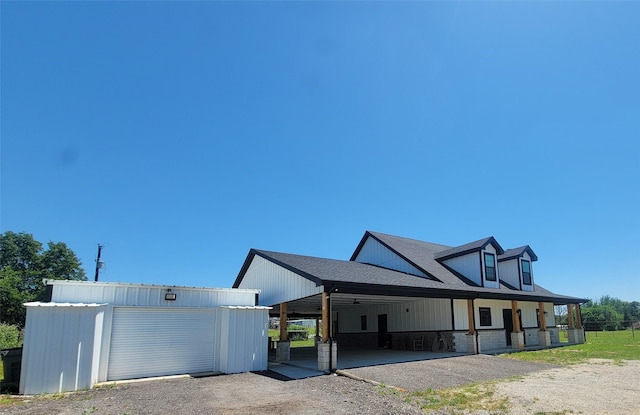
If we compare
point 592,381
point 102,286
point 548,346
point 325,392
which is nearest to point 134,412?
point 325,392

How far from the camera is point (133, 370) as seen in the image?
11.9 metres

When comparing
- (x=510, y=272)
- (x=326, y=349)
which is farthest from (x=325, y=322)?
(x=510, y=272)

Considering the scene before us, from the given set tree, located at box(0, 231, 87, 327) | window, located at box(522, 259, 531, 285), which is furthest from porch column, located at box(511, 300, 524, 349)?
tree, located at box(0, 231, 87, 327)

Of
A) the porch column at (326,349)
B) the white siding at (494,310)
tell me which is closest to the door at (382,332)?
the white siding at (494,310)

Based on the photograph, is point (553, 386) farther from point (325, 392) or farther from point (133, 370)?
point (133, 370)

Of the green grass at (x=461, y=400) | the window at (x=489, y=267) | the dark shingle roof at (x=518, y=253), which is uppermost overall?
the dark shingle roof at (x=518, y=253)

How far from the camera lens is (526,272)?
23.2 meters

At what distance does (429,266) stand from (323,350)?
10653mm

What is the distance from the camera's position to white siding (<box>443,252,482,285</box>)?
21.0m

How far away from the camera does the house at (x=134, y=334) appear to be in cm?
1000

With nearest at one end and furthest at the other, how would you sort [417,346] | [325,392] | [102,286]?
1. [325,392]
2. [102,286]
3. [417,346]

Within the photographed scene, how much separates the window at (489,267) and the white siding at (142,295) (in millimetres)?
13222

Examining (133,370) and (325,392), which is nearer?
(325,392)

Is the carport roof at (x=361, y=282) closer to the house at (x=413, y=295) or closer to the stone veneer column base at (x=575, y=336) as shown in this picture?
the house at (x=413, y=295)
